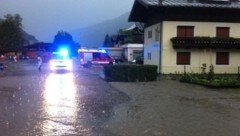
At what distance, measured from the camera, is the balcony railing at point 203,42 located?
130 ft

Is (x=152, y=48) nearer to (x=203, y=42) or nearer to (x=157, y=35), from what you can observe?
(x=157, y=35)

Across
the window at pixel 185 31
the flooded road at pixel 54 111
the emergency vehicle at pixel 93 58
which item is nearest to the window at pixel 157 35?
the window at pixel 185 31

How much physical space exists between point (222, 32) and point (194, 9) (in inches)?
130

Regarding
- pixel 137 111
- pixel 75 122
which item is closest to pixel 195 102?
pixel 137 111

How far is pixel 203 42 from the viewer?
4006 cm

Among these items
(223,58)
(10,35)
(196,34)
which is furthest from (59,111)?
(10,35)

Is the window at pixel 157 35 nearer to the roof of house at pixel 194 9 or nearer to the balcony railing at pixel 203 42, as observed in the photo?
the roof of house at pixel 194 9

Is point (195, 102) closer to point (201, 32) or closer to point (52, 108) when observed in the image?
point (52, 108)

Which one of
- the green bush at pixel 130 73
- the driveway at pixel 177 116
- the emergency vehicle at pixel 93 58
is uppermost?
the emergency vehicle at pixel 93 58

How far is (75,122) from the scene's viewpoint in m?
12.5

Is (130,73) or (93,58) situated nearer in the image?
(130,73)

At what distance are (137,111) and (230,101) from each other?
5238 millimetres

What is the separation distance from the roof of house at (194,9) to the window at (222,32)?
28.2 inches

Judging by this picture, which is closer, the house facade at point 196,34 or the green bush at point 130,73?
the green bush at point 130,73
